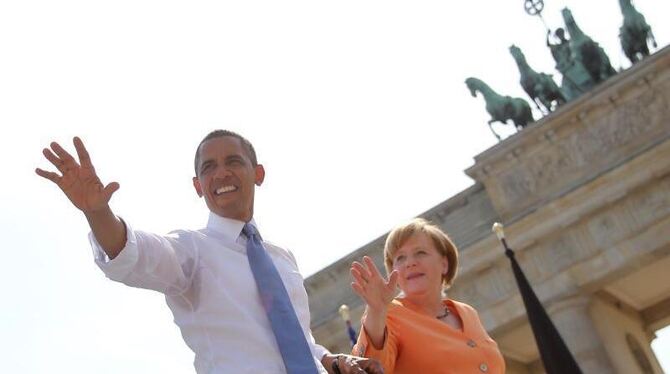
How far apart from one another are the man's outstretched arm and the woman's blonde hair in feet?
5.86

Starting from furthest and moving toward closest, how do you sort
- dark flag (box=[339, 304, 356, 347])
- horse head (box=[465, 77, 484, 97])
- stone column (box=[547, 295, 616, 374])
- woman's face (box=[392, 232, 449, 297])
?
horse head (box=[465, 77, 484, 97])
stone column (box=[547, 295, 616, 374])
dark flag (box=[339, 304, 356, 347])
woman's face (box=[392, 232, 449, 297])

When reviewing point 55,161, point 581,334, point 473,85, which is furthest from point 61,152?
point 473,85

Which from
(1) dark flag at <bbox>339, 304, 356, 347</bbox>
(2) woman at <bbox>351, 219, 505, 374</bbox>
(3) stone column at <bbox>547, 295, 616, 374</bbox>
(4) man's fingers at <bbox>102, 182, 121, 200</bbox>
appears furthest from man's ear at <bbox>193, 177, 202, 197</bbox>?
(3) stone column at <bbox>547, 295, 616, 374</bbox>

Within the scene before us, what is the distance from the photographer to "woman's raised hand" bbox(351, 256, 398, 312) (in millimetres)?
3486

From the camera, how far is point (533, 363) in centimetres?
2584

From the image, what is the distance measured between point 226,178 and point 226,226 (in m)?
0.19

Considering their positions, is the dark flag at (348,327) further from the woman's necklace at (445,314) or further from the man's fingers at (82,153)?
A: the man's fingers at (82,153)

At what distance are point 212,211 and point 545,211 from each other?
1886 centimetres

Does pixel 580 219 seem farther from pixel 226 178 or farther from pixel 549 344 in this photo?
pixel 226 178

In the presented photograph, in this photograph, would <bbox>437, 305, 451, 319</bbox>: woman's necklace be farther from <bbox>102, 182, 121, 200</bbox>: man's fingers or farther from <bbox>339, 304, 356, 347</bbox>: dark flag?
<bbox>339, 304, 356, 347</bbox>: dark flag

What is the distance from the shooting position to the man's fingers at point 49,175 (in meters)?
2.86

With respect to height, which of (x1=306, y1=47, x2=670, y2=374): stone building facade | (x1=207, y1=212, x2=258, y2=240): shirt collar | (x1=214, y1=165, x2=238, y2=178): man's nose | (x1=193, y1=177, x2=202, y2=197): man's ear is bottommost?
(x1=207, y1=212, x2=258, y2=240): shirt collar

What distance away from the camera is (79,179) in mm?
2855

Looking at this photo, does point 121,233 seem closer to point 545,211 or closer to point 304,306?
point 304,306
